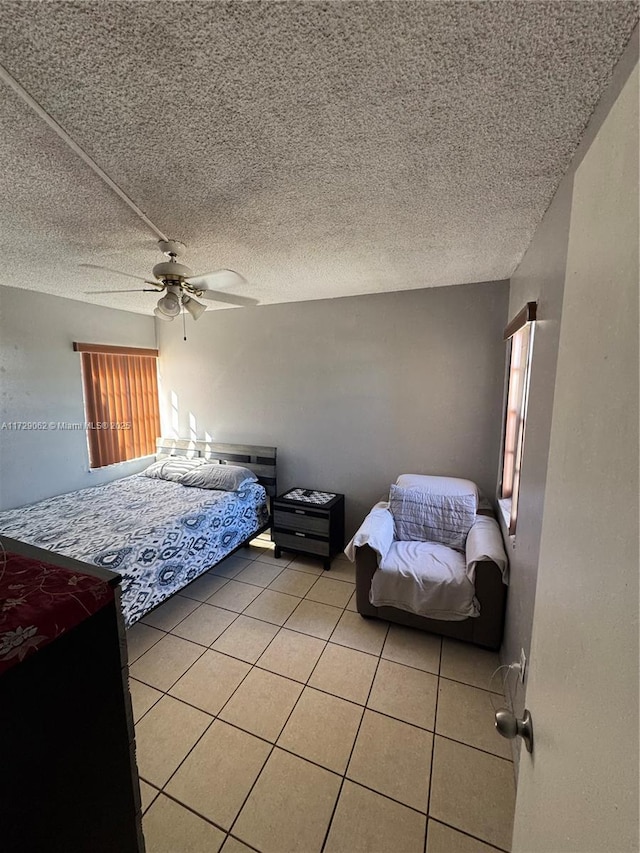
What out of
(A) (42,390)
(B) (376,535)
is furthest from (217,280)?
(B) (376,535)

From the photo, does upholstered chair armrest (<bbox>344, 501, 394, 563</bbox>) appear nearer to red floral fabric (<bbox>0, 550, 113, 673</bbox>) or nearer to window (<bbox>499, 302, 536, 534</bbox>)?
window (<bbox>499, 302, 536, 534</bbox>)

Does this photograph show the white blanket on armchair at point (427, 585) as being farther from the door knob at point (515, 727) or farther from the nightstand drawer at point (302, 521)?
the door knob at point (515, 727)

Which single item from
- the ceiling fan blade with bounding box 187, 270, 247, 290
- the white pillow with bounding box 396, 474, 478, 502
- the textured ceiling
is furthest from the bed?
the textured ceiling

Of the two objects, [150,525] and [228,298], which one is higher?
[228,298]

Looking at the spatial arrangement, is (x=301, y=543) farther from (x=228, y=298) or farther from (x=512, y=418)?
(x=228, y=298)

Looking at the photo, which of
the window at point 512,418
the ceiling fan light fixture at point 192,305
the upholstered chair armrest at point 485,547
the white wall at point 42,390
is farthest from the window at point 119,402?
the window at point 512,418

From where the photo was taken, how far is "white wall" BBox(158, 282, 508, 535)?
283 cm

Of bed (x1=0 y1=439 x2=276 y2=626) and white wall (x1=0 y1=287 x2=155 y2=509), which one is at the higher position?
white wall (x1=0 y1=287 x2=155 y2=509)

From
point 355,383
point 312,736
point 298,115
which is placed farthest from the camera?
point 355,383

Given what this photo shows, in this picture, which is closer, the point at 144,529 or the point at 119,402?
the point at 144,529

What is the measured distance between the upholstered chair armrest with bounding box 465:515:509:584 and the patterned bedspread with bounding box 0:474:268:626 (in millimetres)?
1928

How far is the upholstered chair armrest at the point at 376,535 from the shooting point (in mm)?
2238

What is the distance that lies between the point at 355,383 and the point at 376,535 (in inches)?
59.1

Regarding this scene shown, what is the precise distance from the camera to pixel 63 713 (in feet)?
2.34
